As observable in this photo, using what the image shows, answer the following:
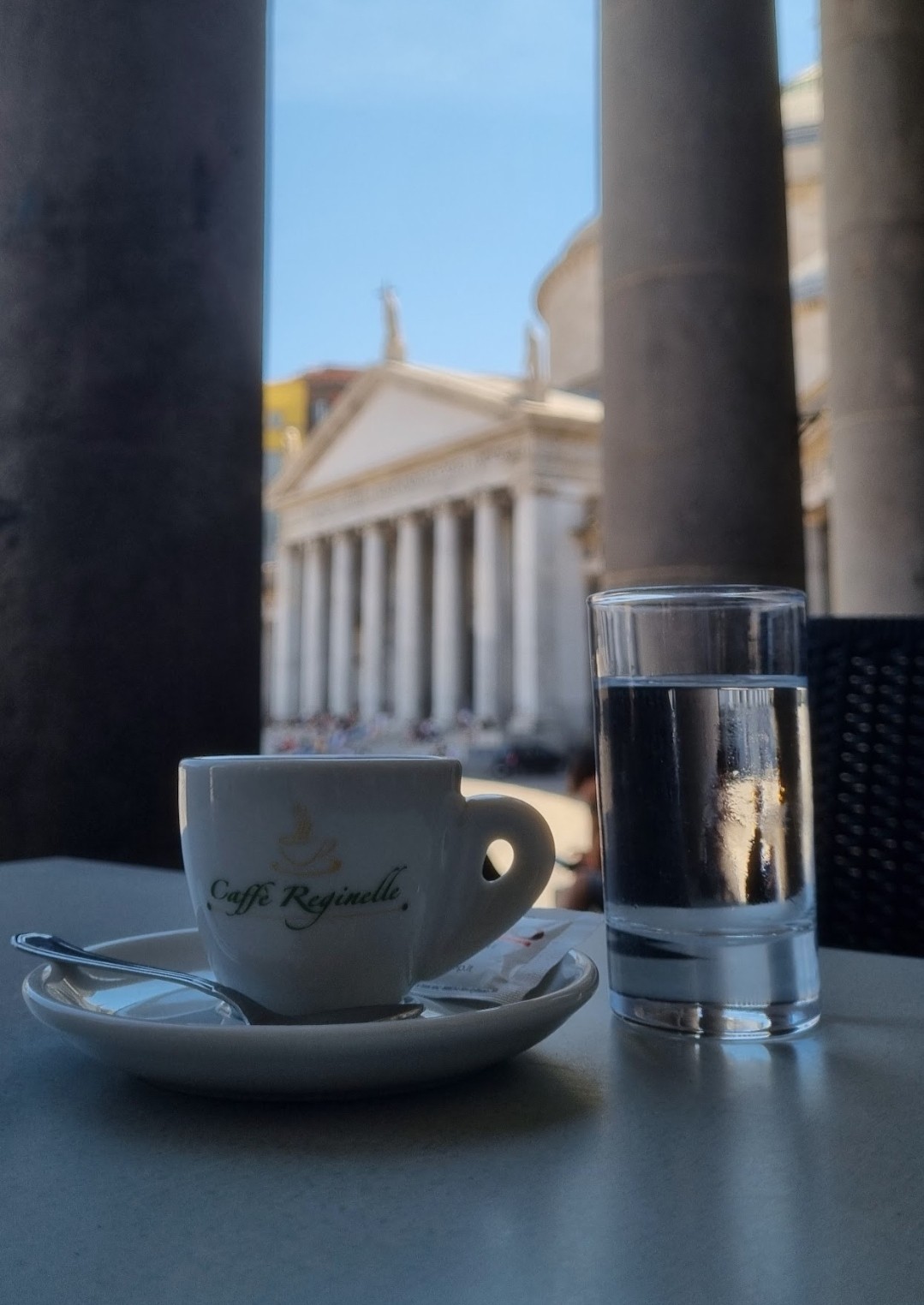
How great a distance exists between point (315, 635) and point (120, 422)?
3116 centimetres

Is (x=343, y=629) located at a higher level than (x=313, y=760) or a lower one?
higher

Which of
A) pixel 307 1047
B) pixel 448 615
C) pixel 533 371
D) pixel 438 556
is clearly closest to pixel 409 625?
pixel 448 615

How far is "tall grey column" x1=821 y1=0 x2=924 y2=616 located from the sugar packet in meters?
4.25

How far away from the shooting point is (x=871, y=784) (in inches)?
59.2

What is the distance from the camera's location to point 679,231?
3.22 meters

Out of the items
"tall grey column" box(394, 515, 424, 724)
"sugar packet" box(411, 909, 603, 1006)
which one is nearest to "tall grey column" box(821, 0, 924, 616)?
"sugar packet" box(411, 909, 603, 1006)

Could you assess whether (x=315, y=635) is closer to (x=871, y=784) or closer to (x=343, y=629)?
(x=343, y=629)

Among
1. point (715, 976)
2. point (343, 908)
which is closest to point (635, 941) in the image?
point (715, 976)

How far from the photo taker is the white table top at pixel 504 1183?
38 centimetres

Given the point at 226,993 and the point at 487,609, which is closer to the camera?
the point at 226,993

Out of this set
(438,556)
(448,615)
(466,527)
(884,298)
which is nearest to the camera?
(884,298)

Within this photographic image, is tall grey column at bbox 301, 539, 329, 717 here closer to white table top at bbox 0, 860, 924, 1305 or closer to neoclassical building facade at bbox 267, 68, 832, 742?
neoclassical building facade at bbox 267, 68, 832, 742

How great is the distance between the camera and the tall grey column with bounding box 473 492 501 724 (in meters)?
25.2

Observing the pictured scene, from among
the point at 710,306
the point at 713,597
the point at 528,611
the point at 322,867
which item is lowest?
the point at 322,867
